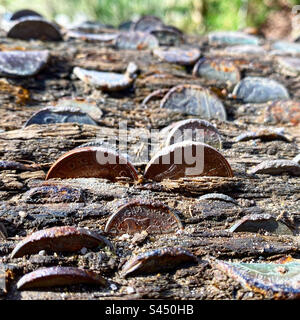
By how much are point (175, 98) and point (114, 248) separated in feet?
4.67

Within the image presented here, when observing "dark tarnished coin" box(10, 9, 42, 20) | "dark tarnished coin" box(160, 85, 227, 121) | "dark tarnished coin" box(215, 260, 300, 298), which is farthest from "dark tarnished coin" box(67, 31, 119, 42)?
"dark tarnished coin" box(215, 260, 300, 298)

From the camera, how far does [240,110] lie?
115 inches

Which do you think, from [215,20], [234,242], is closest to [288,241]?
[234,242]

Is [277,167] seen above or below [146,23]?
below

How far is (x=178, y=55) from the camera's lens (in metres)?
3.50

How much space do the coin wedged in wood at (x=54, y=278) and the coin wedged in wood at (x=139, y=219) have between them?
0.29 meters

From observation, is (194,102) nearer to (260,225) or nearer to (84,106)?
(84,106)

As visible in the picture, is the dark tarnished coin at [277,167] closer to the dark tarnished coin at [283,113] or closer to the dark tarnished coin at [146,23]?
the dark tarnished coin at [283,113]

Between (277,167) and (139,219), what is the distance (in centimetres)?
80

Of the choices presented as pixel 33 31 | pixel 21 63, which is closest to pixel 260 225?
pixel 21 63

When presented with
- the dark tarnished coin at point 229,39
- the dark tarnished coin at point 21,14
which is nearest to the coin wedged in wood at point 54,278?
the dark tarnished coin at point 229,39

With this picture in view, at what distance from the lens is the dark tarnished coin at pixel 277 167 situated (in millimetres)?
2090

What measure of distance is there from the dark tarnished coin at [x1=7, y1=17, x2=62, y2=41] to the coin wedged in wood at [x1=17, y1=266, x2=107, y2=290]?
282cm

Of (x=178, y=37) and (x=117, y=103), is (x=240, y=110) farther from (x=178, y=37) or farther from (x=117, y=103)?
(x=178, y=37)
